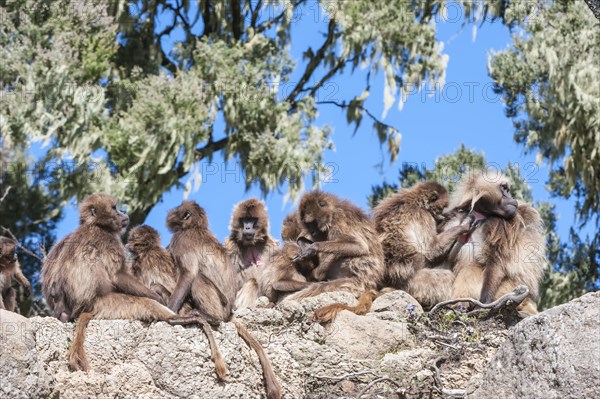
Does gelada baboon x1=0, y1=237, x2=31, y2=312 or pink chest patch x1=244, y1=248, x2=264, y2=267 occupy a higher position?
pink chest patch x1=244, y1=248, x2=264, y2=267

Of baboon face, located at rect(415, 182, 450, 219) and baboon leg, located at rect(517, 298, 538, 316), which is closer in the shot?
baboon leg, located at rect(517, 298, 538, 316)

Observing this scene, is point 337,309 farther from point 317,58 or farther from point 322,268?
point 317,58

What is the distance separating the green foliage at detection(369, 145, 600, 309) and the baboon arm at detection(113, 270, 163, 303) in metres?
8.82

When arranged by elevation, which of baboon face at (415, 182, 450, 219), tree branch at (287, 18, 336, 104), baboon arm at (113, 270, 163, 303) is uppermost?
tree branch at (287, 18, 336, 104)

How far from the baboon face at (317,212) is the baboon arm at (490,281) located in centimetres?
152

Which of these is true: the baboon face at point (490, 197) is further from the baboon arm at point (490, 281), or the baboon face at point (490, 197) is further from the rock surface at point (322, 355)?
the rock surface at point (322, 355)

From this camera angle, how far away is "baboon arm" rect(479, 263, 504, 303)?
10102mm

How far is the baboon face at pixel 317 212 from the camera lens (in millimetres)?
10828

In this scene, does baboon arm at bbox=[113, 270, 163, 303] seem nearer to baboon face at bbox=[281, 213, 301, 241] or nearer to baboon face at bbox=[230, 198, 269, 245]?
baboon face at bbox=[230, 198, 269, 245]

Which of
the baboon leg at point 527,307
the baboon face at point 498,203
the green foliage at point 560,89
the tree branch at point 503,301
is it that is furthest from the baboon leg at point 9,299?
the green foliage at point 560,89

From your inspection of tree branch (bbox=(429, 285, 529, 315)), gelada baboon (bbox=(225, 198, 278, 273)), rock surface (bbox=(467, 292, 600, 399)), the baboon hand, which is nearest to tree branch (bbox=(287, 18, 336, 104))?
gelada baboon (bbox=(225, 198, 278, 273))

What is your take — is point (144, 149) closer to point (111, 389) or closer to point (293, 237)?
point (293, 237)

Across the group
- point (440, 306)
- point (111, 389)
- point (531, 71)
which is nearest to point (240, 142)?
point (531, 71)

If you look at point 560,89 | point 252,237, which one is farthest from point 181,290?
point 560,89
